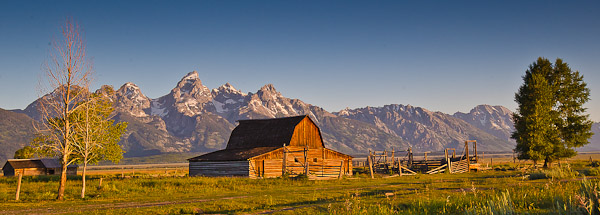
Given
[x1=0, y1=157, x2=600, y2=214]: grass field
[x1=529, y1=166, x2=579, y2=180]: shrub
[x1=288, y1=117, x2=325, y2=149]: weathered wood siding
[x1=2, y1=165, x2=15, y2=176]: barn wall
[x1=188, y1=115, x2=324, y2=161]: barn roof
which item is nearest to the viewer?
[x1=0, y1=157, x2=600, y2=214]: grass field

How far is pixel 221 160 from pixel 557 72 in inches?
1546

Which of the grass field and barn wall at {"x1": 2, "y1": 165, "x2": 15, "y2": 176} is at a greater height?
the grass field

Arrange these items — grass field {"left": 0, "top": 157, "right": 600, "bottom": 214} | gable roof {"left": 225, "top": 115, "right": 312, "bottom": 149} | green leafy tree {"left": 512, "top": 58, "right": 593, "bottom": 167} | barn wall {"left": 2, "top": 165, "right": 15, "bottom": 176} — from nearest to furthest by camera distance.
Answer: grass field {"left": 0, "top": 157, "right": 600, "bottom": 214} < green leafy tree {"left": 512, "top": 58, "right": 593, "bottom": 167} < gable roof {"left": 225, "top": 115, "right": 312, "bottom": 149} < barn wall {"left": 2, "top": 165, "right": 15, "bottom": 176}

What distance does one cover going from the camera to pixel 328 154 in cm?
5712

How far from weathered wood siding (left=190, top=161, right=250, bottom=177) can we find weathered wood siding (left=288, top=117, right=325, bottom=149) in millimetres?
8278

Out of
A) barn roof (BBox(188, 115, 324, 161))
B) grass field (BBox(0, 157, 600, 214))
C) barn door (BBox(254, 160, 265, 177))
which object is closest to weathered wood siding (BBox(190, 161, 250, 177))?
barn roof (BBox(188, 115, 324, 161))

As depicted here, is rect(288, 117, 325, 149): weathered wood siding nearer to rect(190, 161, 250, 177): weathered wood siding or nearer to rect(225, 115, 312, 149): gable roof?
rect(225, 115, 312, 149): gable roof

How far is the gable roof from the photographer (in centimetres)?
5553

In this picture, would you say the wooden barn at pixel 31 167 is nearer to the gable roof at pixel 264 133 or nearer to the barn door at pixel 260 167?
the gable roof at pixel 264 133

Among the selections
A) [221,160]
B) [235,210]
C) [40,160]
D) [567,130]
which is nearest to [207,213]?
[235,210]

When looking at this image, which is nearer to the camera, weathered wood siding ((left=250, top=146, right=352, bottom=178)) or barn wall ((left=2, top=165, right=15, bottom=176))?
weathered wood siding ((left=250, top=146, right=352, bottom=178))

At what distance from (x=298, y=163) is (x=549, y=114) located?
2815 centimetres

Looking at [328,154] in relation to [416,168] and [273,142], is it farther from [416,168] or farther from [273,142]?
[416,168]

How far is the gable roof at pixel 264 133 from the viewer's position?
55.5 m
